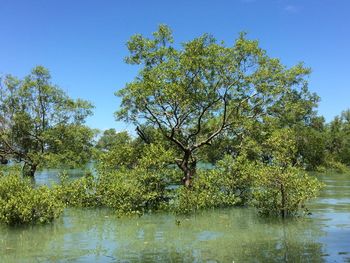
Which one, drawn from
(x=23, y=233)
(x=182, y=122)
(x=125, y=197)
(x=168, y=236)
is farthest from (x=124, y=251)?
(x=182, y=122)

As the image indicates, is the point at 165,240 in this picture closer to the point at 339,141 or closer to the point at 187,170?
the point at 187,170

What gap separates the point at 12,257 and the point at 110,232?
4.49m

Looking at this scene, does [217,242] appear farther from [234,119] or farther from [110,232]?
[234,119]

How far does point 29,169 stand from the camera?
45.1m

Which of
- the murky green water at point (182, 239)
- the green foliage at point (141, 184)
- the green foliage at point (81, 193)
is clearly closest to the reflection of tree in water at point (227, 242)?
the murky green water at point (182, 239)

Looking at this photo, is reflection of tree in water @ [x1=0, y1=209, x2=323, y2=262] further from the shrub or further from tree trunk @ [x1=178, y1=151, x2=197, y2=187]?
tree trunk @ [x1=178, y1=151, x2=197, y2=187]

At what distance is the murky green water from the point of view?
495 inches

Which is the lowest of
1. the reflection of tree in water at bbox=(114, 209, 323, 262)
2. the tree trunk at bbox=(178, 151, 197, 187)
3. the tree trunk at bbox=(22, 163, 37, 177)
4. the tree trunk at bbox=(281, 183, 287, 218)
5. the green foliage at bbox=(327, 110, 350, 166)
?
the reflection of tree in water at bbox=(114, 209, 323, 262)

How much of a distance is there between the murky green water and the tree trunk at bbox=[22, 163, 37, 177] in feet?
82.0

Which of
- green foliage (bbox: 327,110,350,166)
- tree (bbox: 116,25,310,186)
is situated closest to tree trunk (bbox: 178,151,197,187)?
tree (bbox: 116,25,310,186)

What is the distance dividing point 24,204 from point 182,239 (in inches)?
238

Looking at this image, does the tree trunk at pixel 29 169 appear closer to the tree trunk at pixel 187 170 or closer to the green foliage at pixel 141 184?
the green foliage at pixel 141 184

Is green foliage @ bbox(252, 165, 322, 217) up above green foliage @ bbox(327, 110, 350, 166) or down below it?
below

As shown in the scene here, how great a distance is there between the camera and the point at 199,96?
944 inches
